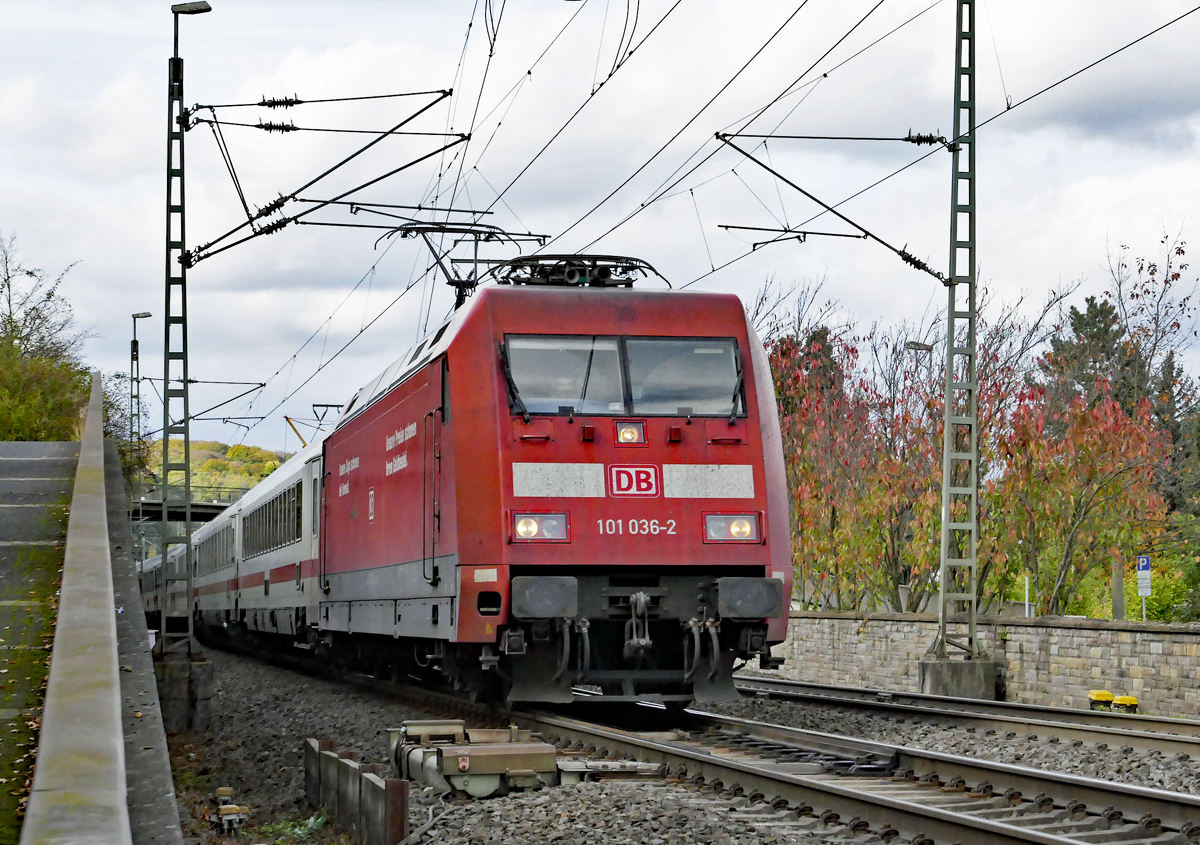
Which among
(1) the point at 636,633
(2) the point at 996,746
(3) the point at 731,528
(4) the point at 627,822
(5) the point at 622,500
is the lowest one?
(2) the point at 996,746

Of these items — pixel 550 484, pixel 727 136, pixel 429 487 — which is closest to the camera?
pixel 550 484

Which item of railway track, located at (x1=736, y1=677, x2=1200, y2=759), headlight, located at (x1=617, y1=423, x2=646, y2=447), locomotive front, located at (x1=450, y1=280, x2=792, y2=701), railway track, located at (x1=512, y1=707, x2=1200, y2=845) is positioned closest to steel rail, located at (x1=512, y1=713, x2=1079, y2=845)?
railway track, located at (x1=512, y1=707, x2=1200, y2=845)

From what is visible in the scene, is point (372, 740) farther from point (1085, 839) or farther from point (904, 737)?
point (1085, 839)

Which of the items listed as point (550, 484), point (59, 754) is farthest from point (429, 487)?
point (59, 754)

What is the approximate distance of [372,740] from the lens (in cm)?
1239

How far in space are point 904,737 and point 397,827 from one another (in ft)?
18.8

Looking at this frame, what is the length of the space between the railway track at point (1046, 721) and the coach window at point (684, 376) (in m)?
3.55

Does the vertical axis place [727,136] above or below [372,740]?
above

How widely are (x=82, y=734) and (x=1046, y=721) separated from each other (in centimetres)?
1004

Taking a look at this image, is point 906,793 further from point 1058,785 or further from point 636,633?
point 636,633

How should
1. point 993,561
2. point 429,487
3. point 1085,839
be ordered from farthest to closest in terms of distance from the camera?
point 993,561, point 429,487, point 1085,839

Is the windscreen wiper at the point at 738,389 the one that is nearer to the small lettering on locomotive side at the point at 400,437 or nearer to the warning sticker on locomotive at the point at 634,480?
the warning sticker on locomotive at the point at 634,480

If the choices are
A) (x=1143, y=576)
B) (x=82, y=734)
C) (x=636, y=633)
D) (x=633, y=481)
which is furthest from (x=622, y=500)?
(x=1143, y=576)

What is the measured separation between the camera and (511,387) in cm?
1148
